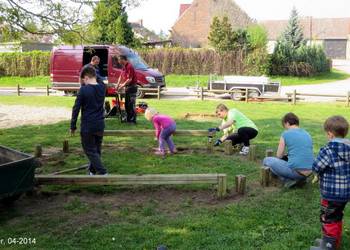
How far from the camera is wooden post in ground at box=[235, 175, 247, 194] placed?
6203mm

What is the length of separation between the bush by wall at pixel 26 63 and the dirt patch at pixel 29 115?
63.1 feet

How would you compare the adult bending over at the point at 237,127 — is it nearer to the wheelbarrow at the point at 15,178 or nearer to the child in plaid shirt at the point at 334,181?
the wheelbarrow at the point at 15,178

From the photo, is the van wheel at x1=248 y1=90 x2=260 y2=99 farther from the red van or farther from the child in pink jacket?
the child in pink jacket

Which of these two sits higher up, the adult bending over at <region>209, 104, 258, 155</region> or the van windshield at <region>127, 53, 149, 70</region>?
the van windshield at <region>127, 53, 149, 70</region>

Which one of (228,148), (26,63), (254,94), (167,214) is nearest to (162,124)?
(228,148)

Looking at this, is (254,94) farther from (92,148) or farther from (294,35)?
(294,35)

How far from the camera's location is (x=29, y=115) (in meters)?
15.6

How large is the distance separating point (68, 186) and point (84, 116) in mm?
1074

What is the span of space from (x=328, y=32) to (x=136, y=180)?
82.0 m

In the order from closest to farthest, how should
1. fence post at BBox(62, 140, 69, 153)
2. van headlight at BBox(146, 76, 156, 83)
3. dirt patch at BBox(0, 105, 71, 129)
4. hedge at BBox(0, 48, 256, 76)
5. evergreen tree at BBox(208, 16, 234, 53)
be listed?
fence post at BBox(62, 140, 69, 153), dirt patch at BBox(0, 105, 71, 129), van headlight at BBox(146, 76, 156, 83), hedge at BBox(0, 48, 256, 76), evergreen tree at BBox(208, 16, 234, 53)

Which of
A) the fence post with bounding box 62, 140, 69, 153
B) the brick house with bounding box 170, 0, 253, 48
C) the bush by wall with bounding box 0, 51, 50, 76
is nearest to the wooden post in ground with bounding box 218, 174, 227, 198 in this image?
the fence post with bounding box 62, 140, 69, 153

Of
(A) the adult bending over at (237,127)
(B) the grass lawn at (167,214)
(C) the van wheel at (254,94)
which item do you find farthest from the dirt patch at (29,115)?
(C) the van wheel at (254,94)

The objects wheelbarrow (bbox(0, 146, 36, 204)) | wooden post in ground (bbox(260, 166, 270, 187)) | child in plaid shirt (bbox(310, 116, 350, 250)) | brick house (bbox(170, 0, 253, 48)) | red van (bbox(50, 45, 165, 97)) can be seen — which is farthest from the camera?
brick house (bbox(170, 0, 253, 48))

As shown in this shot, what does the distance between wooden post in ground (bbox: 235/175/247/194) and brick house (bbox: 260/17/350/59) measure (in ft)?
Result: 240
